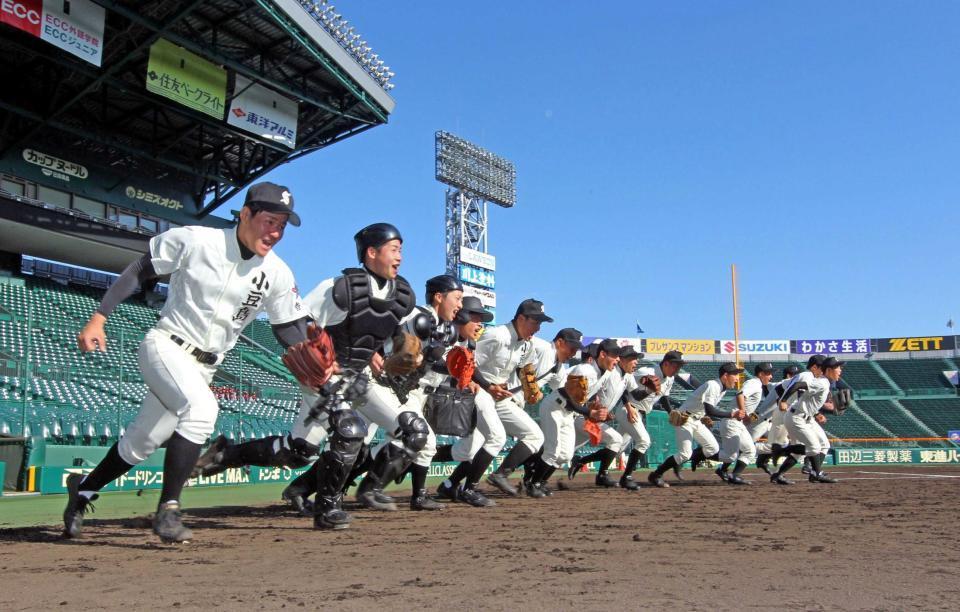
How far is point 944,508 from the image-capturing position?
7.36 m

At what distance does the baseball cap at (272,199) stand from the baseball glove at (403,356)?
4.76ft

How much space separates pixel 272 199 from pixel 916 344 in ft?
187

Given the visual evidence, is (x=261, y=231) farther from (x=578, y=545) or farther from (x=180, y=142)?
(x=180, y=142)

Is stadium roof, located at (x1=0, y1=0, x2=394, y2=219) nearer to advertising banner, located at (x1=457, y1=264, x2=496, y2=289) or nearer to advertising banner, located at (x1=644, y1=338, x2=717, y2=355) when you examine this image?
advertising banner, located at (x1=457, y1=264, x2=496, y2=289)

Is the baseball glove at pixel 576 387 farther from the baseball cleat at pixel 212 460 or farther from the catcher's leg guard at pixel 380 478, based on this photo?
the baseball cleat at pixel 212 460

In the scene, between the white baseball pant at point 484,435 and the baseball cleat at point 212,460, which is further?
the white baseball pant at point 484,435

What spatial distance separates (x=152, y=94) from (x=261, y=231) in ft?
66.2

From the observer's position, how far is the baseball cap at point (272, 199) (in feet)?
15.9

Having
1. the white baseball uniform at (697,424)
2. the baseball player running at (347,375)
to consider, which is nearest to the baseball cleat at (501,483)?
the baseball player running at (347,375)

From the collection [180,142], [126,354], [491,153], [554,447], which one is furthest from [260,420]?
[491,153]

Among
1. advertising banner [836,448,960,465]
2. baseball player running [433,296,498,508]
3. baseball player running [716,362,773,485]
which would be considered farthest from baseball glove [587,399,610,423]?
advertising banner [836,448,960,465]

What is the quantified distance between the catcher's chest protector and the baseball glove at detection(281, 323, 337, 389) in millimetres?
912

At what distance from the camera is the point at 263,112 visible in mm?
24672

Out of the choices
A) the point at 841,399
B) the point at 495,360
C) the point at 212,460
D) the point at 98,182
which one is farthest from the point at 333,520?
the point at 98,182
